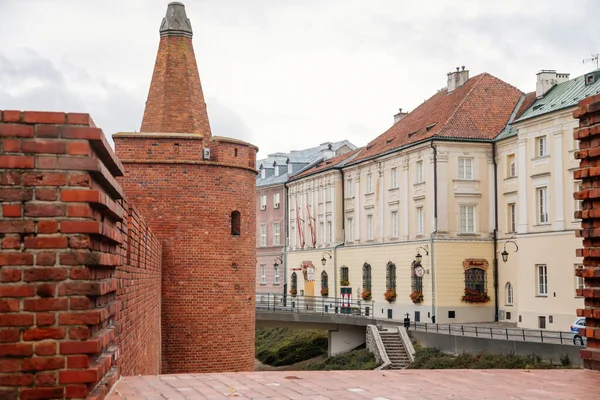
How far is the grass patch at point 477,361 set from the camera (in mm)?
29797

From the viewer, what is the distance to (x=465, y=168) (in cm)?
4897

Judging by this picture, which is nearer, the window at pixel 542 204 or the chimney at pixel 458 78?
the window at pixel 542 204

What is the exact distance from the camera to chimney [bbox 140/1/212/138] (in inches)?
973

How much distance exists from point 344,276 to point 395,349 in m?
20.0

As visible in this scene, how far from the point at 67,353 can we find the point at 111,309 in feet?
3.71

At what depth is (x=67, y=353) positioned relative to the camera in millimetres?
5121

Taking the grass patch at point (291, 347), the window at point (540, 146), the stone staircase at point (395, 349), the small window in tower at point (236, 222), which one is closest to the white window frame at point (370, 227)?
the grass patch at point (291, 347)

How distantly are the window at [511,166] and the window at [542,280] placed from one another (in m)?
7.18

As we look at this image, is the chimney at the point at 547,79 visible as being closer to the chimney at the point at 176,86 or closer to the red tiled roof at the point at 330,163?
the red tiled roof at the point at 330,163

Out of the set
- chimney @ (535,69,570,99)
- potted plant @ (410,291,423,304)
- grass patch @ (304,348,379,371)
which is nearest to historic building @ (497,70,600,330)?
chimney @ (535,69,570,99)

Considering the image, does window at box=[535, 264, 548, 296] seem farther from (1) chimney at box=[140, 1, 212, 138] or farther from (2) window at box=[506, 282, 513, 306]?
(1) chimney at box=[140, 1, 212, 138]

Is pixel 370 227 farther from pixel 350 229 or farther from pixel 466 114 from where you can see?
pixel 466 114

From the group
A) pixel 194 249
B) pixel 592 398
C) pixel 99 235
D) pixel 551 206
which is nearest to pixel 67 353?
pixel 99 235

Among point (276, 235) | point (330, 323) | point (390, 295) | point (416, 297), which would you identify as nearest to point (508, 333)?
point (416, 297)
